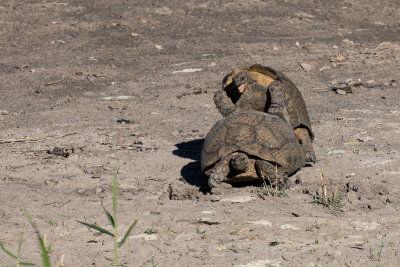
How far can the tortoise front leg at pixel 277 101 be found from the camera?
6.52m

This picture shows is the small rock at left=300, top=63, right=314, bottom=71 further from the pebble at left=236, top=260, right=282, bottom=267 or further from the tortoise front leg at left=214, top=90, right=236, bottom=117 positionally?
the pebble at left=236, top=260, right=282, bottom=267

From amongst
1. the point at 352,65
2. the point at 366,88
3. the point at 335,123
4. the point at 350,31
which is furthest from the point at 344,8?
the point at 335,123

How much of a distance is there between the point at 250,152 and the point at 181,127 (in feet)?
9.21

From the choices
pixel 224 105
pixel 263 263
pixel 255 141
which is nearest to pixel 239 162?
pixel 255 141

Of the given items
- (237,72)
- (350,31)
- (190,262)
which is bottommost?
(350,31)

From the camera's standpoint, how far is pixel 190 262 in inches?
170

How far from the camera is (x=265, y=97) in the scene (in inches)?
265

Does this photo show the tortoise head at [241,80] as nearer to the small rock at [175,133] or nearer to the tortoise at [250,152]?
the tortoise at [250,152]

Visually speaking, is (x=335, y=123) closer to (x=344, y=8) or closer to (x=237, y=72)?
(x=237, y=72)

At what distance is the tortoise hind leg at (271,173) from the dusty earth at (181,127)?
6.2 inches

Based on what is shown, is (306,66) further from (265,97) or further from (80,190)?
(80,190)

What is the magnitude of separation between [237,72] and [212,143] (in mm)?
1141

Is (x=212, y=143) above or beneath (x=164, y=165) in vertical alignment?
above

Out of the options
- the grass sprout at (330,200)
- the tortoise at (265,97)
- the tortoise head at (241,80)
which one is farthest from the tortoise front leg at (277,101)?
the grass sprout at (330,200)
